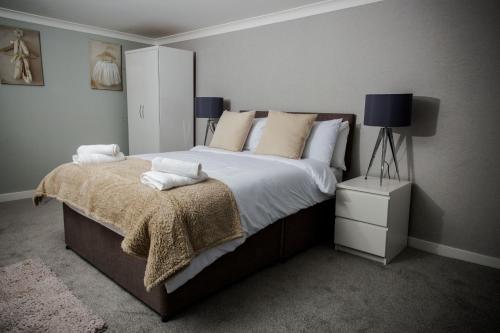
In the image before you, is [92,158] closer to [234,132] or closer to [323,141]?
[234,132]

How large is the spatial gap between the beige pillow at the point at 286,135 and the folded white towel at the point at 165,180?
1.16m

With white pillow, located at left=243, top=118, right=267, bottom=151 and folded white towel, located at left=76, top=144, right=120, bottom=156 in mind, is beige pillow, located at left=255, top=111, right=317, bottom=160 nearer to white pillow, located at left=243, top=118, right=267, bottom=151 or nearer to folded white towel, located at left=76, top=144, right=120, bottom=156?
white pillow, located at left=243, top=118, right=267, bottom=151

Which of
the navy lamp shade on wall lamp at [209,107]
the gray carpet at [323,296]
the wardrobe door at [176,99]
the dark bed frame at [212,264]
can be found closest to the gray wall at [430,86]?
the gray carpet at [323,296]

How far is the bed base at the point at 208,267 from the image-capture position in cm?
198

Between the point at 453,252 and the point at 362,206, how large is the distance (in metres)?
0.92

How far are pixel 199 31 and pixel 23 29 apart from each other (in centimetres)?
211

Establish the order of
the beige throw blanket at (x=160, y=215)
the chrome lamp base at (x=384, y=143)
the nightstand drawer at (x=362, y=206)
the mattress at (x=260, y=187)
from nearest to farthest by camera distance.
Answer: the beige throw blanket at (x=160, y=215)
the mattress at (x=260, y=187)
the nightstand drawer at (x=362, y=206)
the chrome lamp base at (x=384, y=143)

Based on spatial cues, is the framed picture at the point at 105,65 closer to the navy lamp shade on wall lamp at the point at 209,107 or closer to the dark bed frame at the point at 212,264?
the navy lamp shade on wall lamp at the point at 209,107

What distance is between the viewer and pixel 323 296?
220 centimetres

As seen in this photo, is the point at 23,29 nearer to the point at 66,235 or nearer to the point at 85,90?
the point at 85,90

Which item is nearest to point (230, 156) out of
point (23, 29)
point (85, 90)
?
point (85, 90)

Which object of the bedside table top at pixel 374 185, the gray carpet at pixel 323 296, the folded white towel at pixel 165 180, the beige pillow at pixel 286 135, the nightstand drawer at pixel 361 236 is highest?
the beige pillow at pixel 286 135

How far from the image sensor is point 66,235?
2.84 metres

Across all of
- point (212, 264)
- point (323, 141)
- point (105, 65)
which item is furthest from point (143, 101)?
point (212, 264)
